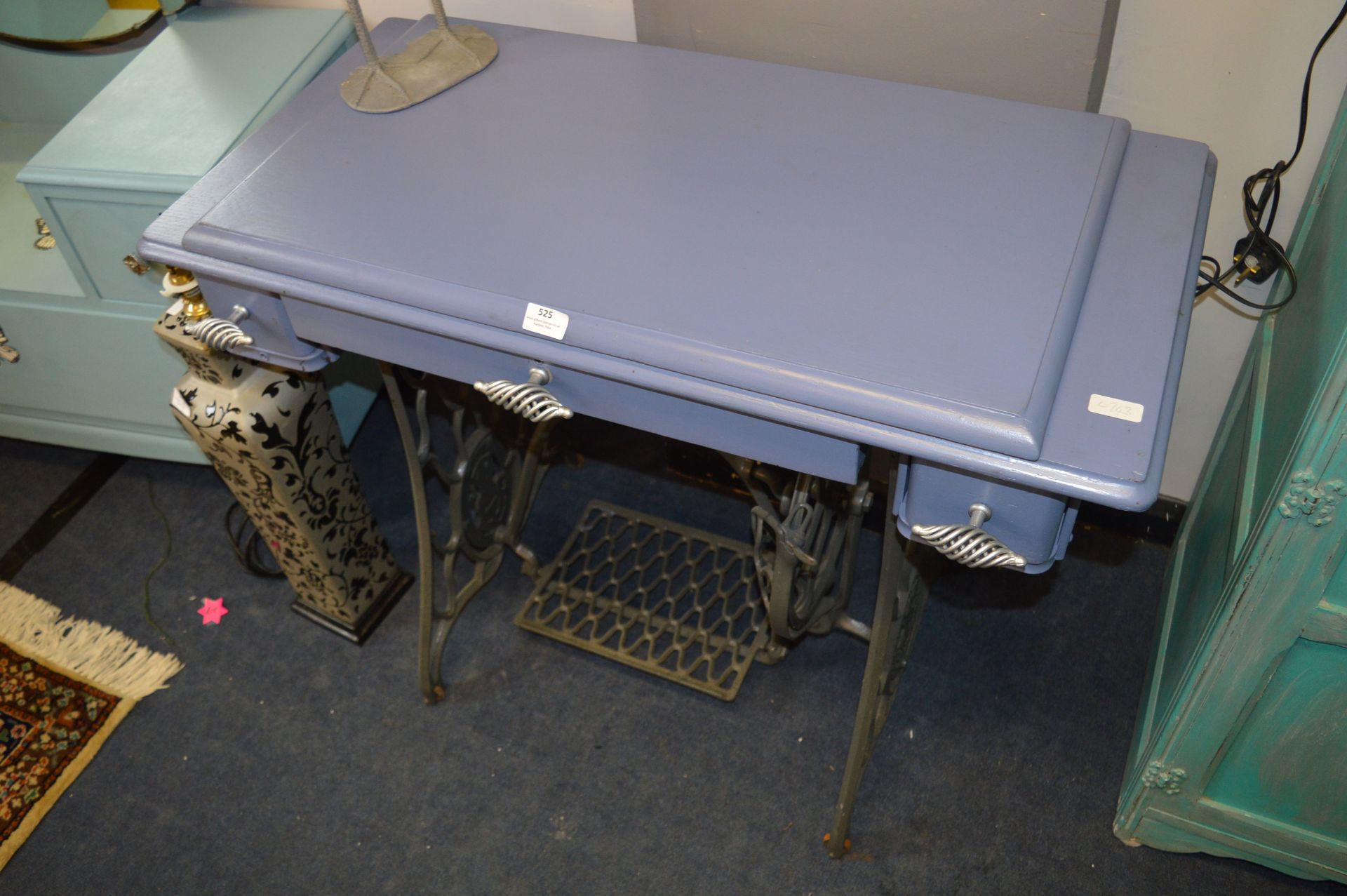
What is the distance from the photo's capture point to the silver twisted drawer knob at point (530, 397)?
1147mm

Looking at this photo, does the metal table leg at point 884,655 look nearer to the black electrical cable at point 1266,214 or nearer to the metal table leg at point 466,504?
the black electrical cable at point 1266,214

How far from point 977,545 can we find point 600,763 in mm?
963

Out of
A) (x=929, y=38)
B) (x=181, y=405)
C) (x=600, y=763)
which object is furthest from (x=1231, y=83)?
(x=181, y=405)

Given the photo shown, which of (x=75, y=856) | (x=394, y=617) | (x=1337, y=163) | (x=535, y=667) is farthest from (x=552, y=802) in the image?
(x=1337, y=163)

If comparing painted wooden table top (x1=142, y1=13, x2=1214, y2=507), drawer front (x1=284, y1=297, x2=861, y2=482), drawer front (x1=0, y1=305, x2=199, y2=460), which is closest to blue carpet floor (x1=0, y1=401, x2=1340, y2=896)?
drawer front (x1=0, y1=305, x2=199, y2=460)

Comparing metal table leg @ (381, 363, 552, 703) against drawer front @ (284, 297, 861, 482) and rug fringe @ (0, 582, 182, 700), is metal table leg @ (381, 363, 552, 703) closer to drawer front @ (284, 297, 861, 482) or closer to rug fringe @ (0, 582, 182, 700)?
drawer front @ (284, 297, 861, 482)

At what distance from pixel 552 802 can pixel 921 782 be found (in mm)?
612

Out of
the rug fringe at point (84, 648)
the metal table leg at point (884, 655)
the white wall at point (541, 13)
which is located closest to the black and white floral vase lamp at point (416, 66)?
the white wall at point (541, 13)

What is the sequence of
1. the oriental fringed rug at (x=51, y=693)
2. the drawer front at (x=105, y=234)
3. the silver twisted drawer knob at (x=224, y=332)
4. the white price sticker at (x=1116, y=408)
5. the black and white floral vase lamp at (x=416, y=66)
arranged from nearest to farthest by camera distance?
the white price sticker at (x=1116, y=408) → the silver twisted drawer knob at (x=224, y=332) → the black and white floral vase lamp at (x=416, y=66) → the drawer front at (x=105, y=234) → the oriental fringed rug at (x=51, y=693)

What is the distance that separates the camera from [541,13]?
1720mm

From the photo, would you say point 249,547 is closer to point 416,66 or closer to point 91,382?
point 91,382

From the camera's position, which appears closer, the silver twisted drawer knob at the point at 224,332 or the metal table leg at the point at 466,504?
the silver twisted drawer knob at the point at 224,332

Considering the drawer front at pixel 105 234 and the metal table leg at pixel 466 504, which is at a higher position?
the drawer front at pixel 105 234

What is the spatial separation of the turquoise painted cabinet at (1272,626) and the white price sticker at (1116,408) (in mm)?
201
